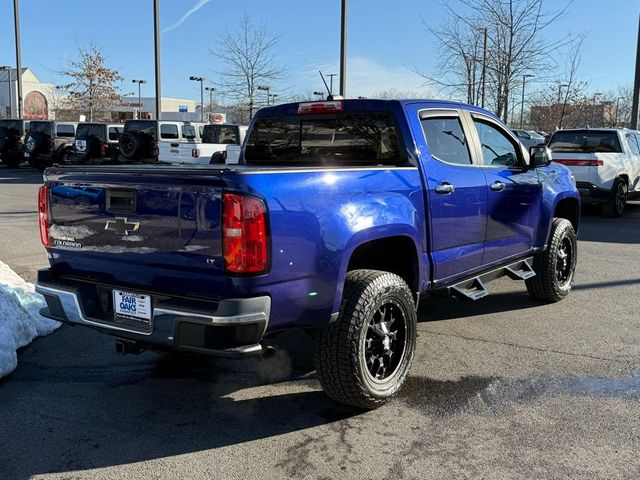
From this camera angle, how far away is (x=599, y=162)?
12.2 meters

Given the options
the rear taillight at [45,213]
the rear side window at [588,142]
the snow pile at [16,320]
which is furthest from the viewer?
the rear side window at [588,142]

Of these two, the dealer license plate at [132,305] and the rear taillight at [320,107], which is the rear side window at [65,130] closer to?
the rear taillight at [320,107]

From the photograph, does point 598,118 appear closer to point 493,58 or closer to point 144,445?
point 493,58

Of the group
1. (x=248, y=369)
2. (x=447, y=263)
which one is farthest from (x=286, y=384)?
(x=447, y=263)

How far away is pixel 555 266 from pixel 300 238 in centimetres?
379

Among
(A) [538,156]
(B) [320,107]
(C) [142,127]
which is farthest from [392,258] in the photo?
(C) [142,127]

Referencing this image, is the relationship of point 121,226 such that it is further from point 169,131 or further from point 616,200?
point 169,131

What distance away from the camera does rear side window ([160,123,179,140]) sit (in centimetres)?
2075

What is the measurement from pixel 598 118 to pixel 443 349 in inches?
1915

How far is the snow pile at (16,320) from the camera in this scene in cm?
448

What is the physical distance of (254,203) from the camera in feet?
9.98

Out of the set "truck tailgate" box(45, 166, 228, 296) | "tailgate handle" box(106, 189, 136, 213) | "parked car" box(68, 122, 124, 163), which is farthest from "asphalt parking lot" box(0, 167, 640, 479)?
Result: "parked car" box(68, 122, 124, 163)

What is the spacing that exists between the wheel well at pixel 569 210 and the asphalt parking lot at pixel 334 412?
1472mm

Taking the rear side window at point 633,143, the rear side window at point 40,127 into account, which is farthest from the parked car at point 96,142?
the rear side window at point 633,143
